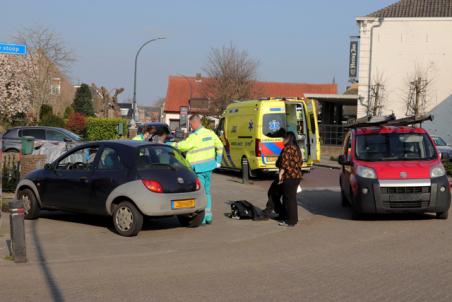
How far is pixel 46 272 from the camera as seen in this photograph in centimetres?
793

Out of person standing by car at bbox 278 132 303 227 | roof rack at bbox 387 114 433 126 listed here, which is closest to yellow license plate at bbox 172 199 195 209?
person standing by car at bbox 278 132 303 227

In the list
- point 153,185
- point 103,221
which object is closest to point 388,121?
point 153,185

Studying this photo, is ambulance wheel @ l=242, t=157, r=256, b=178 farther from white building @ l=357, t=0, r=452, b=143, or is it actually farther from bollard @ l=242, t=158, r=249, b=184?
white building @ l=357, t=0, r=452, b=143

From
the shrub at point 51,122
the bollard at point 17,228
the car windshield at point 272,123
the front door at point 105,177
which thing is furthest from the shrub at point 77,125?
the bollard at point 17,228

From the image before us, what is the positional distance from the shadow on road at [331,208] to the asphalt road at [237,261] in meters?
0.15

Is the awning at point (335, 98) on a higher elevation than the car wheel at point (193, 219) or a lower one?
higher

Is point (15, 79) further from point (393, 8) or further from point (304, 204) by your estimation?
point (304, 204)

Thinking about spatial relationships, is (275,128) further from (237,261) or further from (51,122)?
(51,122)

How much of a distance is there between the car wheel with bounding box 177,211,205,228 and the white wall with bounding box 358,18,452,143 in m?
32.3

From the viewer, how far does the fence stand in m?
40.1

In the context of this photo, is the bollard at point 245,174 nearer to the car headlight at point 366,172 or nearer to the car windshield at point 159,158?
the car headlight at point 366,172

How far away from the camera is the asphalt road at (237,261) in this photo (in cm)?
683

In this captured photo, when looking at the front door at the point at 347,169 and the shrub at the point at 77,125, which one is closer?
the front door at the point at 347,169

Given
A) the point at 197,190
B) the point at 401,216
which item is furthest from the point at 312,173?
the point at 197,190
